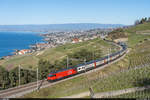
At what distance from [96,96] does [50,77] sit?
43.9 ft

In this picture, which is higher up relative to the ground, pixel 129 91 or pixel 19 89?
pixel 129 91

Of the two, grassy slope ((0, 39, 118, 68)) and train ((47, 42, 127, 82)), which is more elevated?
train ((47, 42, 127, 82))

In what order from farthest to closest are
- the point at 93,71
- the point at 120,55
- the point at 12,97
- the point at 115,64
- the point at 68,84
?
1. the point at 120,55
2. the point at 115,64
3. the point at 93,71
4. the point at 68,84
5. the point at 12,97

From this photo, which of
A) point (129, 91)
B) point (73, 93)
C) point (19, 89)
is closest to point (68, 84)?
point (73, 93)

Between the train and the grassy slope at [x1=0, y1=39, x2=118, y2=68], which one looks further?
the grassy slope at [x1=0, y1=39, x2=118, y2=68]

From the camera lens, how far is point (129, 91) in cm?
2906

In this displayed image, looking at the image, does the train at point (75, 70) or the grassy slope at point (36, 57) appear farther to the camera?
the grassy slope at point (36, 57)

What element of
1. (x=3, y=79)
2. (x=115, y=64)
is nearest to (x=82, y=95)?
(x=3, y=79)

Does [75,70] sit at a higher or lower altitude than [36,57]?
higher

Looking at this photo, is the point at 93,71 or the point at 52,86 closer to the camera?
the point at 52,86

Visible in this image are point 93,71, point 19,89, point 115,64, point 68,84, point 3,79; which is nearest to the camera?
point 19,89

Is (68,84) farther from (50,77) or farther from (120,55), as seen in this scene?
(120,55)

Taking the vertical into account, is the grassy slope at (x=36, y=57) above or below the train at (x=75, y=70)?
below

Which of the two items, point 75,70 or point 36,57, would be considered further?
point 36,57
